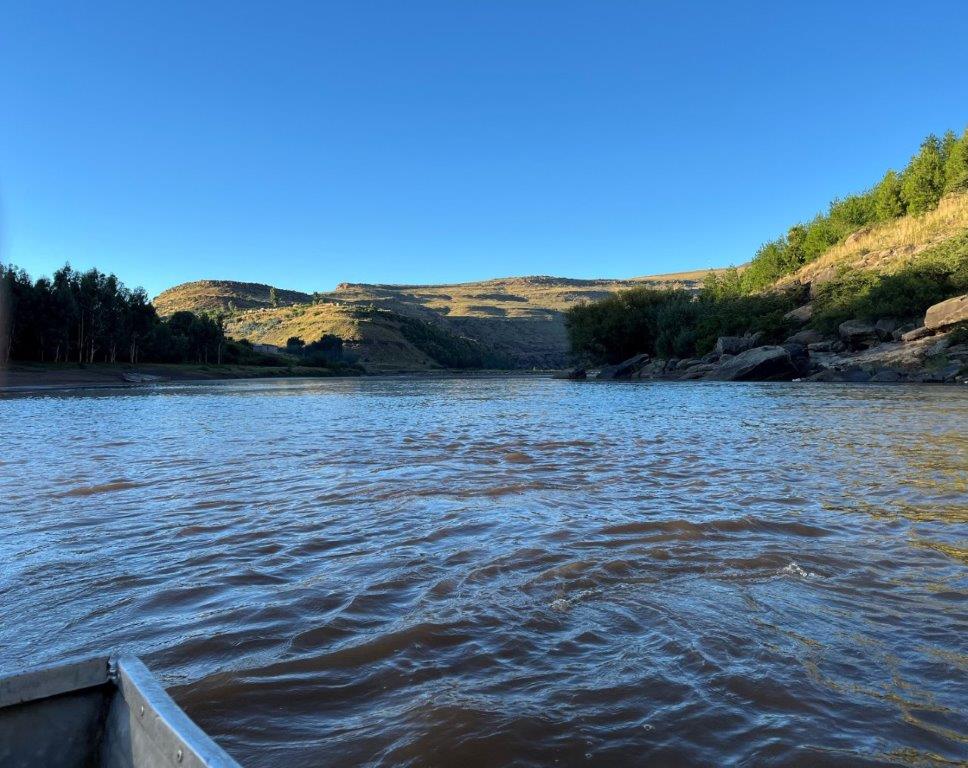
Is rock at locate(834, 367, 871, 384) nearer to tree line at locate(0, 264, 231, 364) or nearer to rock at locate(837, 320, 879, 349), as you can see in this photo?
rock at locate(837, 320, 879, 349)

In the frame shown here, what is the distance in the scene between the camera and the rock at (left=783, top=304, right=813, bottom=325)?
5181 centimetres

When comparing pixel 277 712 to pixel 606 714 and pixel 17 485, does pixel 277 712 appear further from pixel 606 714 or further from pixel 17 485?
pixel 17 485

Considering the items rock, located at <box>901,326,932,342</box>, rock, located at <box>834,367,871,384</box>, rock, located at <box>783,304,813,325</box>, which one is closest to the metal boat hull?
rock, located at <box>834,367,871,384</box>

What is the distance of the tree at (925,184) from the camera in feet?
188

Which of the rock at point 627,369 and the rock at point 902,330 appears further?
the rock at point 627,369

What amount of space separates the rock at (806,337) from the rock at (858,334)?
10.1 feet

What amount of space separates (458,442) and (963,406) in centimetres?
1457

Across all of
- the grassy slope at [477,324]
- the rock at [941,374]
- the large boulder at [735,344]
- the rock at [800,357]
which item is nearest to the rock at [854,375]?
the rock at [941,374]

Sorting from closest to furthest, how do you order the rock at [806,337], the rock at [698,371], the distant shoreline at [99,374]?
the rock at [806,337] → the distant shoreline at [99,374] → the rock at [698,371]

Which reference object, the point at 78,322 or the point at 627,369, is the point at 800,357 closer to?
the point at 627,369

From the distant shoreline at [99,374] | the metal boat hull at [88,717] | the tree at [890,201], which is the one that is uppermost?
the tree at [890,201]

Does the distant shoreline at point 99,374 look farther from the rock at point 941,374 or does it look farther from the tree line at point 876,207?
the tree line at point 876,207

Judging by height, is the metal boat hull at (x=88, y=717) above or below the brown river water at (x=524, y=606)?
above

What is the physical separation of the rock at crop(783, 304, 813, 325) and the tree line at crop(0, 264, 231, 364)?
6239 cm
